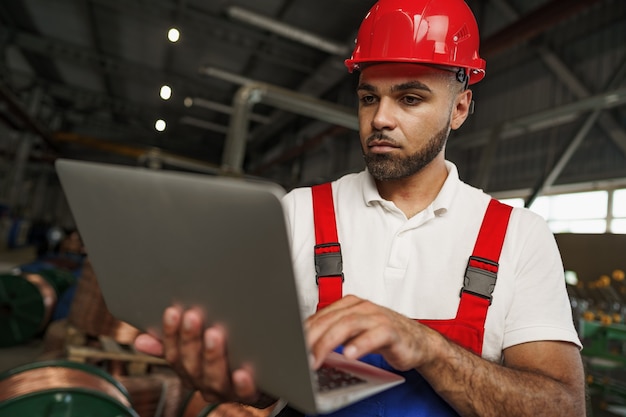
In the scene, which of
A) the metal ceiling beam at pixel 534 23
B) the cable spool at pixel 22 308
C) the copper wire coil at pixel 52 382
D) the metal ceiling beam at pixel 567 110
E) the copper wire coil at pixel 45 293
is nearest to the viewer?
the copper wire coil at pixel 52 382

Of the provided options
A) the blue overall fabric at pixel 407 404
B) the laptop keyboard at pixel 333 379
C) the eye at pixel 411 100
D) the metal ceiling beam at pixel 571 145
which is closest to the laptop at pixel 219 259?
the laptop keyboard at pixel 333 379

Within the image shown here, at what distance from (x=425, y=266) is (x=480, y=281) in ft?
0.47

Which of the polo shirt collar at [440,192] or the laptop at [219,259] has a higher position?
the polo shirt collar at [440,192]

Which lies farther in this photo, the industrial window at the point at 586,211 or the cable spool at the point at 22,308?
the industrial window at the point at 586,211

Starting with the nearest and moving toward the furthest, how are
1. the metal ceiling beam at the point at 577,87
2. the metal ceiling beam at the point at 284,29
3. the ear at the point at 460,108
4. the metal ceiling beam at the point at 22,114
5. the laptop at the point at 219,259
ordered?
the laptop at the point at 219,259
the ear at the point at 460,108
the metal ceiling beam at the point at 577,87
the metal ceiling beam at the point at 284,29
the metal ceiling beam at the point at 22,114

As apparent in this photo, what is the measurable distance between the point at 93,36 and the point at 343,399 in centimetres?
876

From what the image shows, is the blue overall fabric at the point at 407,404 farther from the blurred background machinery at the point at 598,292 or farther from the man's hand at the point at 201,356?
the blurred background machinery at the point at 598,292

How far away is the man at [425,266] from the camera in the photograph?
2.81 ft

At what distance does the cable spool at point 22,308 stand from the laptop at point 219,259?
513 cm

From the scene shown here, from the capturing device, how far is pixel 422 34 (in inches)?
47.3

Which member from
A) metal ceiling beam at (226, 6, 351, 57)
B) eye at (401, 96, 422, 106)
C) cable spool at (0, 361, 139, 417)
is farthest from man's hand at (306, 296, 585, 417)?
metal ceiling beam at (226, 6, 351, 57)

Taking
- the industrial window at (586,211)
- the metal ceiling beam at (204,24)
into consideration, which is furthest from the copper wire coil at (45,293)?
the industrial window at (586,211)

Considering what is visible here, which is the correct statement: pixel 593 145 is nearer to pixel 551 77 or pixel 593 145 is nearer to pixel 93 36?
pixel 551 77

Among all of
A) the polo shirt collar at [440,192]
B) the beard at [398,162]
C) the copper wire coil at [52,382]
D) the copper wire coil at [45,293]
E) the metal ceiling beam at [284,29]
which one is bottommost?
the copper wire coil at [45,293]
